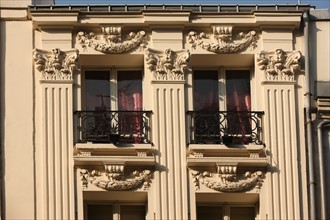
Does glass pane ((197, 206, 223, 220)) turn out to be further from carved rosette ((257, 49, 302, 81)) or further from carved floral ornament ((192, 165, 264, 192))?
carved rosette ((257, 49, 302, 81))

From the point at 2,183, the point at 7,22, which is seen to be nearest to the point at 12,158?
the point at 2,183

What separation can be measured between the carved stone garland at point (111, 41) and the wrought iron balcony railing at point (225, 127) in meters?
2.03

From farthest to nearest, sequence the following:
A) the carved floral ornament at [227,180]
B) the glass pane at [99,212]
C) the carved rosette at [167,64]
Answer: the carved rosette at [167,64]
the glass pane at [99,212]
the carved floral ornament at [227,180]

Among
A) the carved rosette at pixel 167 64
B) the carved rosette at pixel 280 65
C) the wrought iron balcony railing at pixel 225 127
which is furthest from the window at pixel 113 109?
the carved rosette at pixel 280 65

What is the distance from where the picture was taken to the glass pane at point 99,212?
42969 millimetres

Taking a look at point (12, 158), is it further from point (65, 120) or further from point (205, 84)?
point (205, 84)

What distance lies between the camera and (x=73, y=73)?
43.6 metres

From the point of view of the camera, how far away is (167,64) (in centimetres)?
4356

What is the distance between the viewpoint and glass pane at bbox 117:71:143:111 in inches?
1727

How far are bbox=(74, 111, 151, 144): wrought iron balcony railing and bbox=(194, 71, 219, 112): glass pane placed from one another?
1.34 metres

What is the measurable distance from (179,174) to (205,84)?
2.58 metres

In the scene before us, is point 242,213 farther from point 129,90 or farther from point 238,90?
point 129,90

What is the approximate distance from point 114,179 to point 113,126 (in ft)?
4.69

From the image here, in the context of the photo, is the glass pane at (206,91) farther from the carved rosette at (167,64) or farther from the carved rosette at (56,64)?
the carved rosette at (56,64)
